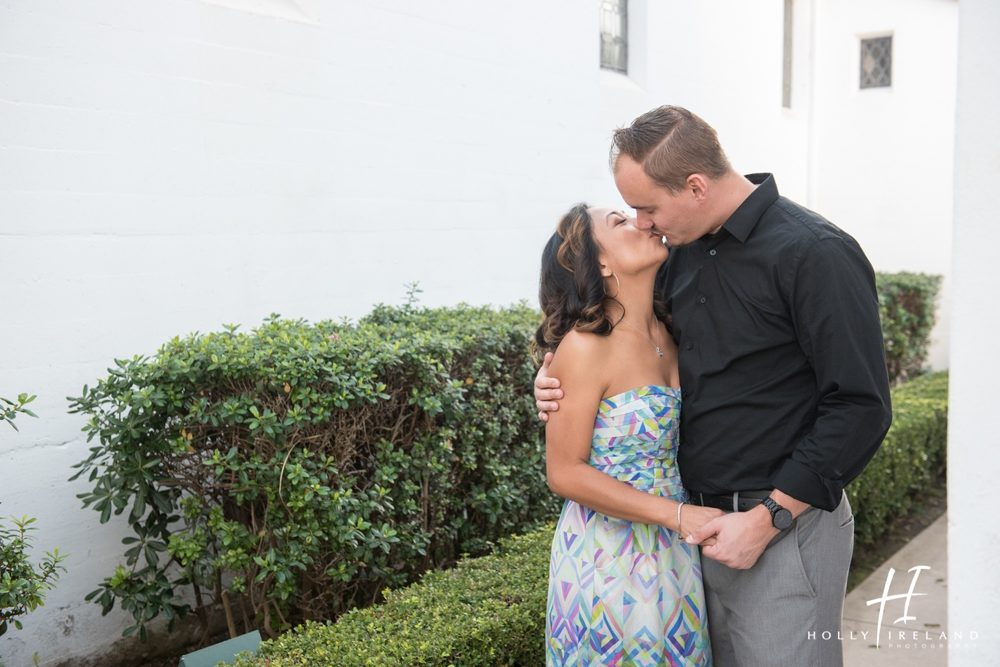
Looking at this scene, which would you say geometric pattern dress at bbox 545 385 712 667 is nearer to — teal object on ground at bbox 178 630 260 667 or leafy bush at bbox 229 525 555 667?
leafy bush at bbox 229 525 555 667

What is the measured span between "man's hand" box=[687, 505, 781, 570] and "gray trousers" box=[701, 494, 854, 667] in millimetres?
77

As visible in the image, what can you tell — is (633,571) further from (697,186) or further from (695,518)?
(697,186)

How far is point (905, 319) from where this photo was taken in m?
10.3

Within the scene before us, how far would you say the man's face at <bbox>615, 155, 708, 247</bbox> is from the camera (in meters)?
2.65

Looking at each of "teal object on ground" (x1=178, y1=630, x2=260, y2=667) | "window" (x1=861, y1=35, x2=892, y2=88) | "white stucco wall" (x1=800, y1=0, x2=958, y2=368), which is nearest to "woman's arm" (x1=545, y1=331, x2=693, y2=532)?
"teal object on ground" (x1=178, y1=630, x2=260, y2=667)

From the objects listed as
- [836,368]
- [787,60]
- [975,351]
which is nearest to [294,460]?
[836,368]

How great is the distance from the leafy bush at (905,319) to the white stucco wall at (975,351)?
790 cm

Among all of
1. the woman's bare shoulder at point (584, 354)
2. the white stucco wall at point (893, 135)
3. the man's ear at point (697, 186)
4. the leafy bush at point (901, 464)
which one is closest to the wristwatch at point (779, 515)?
the woman's bare shoulder at point (584, 354)

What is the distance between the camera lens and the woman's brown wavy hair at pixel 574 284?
269cm

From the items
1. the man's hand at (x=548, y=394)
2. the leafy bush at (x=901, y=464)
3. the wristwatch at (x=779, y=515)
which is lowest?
the leafy bush at (x=901, y=464)

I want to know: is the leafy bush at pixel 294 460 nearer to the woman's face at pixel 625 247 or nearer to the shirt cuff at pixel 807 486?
the woman's face at pixel 625 247

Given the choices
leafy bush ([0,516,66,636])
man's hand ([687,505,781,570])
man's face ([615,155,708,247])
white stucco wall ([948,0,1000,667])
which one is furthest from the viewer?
leafy bush ([0,516,66,636])

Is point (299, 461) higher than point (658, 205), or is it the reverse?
point (658, 205)

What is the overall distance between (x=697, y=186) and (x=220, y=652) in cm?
236
